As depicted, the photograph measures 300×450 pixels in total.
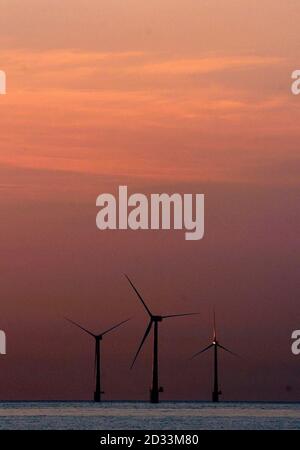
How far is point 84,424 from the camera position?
200 meters
